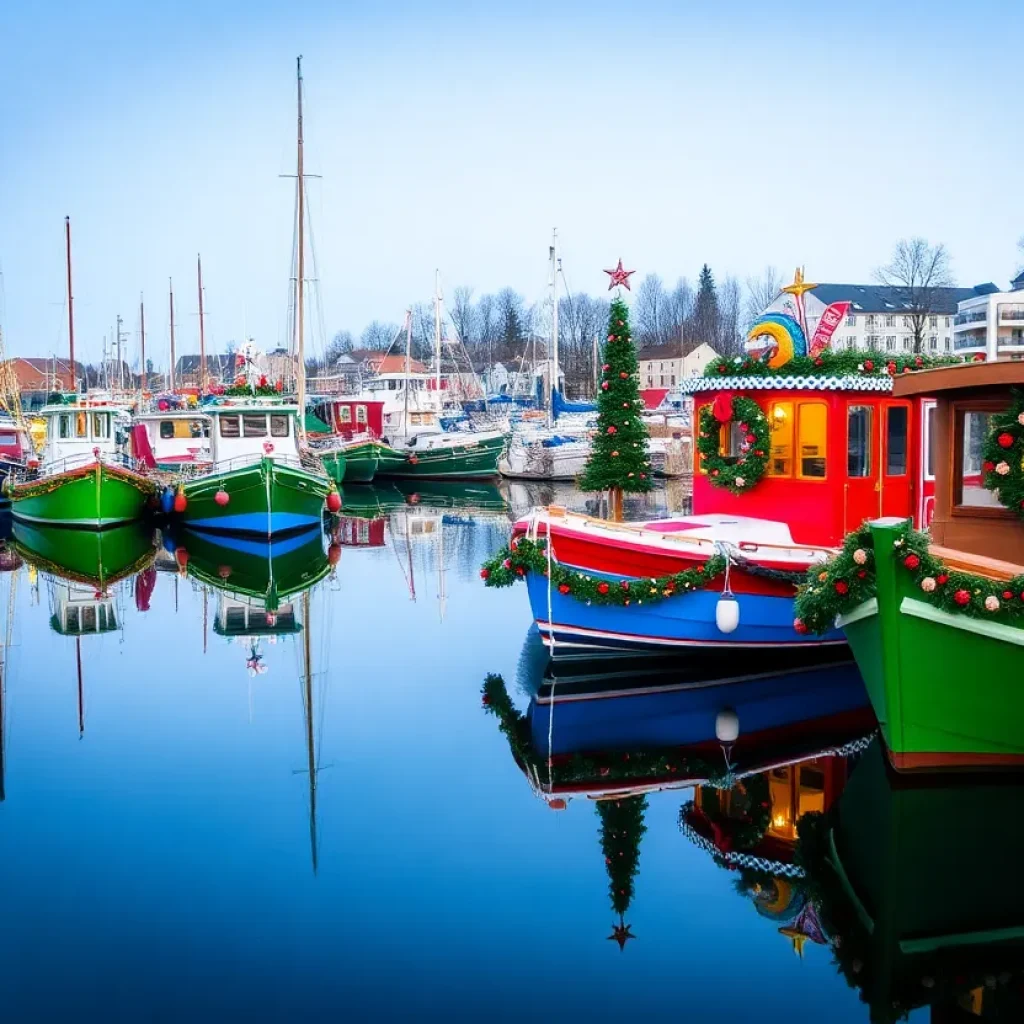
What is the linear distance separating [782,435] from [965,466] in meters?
3.72

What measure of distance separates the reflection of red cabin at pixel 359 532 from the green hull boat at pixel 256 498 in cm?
125

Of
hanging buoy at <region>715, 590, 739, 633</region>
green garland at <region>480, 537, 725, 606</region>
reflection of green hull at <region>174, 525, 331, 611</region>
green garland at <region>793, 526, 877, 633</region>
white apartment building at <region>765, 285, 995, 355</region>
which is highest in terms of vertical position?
white apartment building at <region>765, 285, 995, 355</region>

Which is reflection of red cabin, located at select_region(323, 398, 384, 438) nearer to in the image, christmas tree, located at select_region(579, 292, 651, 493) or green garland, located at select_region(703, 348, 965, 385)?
christmas tree, located at select_region(579, 292, 651, 493)

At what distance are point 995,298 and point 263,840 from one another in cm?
851

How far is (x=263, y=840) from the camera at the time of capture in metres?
8.91

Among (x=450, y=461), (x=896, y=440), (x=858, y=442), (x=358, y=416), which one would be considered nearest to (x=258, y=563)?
(x=858, y=442)

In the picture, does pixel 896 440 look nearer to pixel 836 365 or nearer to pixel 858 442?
pixel 858 442

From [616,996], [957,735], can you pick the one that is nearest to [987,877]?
[957,735]

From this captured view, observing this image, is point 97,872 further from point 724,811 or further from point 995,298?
point 995,298

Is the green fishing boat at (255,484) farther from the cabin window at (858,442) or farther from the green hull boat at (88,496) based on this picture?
the cabin window at (858,442)

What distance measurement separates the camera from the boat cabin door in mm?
14031

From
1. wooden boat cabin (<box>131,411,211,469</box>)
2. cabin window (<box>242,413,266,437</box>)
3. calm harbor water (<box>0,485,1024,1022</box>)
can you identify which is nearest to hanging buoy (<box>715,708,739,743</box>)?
calm harbor water (<box>0,485,1024,1022</box>)

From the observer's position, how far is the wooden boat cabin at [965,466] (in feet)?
34.0

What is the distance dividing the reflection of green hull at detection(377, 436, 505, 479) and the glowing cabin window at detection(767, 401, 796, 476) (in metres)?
31.9
